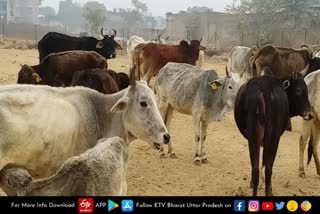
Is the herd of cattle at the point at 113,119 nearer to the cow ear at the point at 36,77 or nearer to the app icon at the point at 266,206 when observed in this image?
the cow ear at the point at 36,77

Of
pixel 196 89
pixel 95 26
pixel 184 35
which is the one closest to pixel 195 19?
pixel 184 35

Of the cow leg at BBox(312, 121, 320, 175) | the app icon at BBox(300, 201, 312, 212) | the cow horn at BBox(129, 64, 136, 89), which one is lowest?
the cow leg at BBox(312, 121, 320, 175)

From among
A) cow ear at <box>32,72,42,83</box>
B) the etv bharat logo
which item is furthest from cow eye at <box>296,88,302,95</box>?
cow ear at <box>32,72,42,83</box>

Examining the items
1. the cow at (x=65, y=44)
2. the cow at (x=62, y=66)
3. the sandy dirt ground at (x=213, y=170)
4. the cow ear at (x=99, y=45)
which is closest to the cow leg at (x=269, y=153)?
the sandy dirt ground at (x=213, y=170)

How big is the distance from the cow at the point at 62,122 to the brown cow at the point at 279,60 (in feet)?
21.5

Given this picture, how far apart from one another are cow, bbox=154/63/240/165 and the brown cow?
3382 millimetres

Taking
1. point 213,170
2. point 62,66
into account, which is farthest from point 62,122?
point 62,66

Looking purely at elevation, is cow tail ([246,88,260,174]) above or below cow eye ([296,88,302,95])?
below

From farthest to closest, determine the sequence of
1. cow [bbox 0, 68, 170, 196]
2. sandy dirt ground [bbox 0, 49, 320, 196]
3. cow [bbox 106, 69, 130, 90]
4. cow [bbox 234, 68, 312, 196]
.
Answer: cow [bbox 106, 69, 130, 90], sandy dirt ground [bbox 0, 49, 320, 196], cow [bbox 234, 68, 312, 196], cow [bbox 0, 68, 170, 196]

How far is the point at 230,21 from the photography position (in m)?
A: 36.7

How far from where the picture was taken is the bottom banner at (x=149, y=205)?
2920 millimetres

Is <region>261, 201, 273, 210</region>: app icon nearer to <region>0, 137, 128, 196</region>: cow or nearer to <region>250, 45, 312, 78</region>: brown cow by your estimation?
<region>0, 137, 128, 196</region>: cow

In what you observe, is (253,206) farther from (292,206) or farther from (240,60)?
(240,60)

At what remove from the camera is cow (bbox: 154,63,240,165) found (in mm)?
7363
